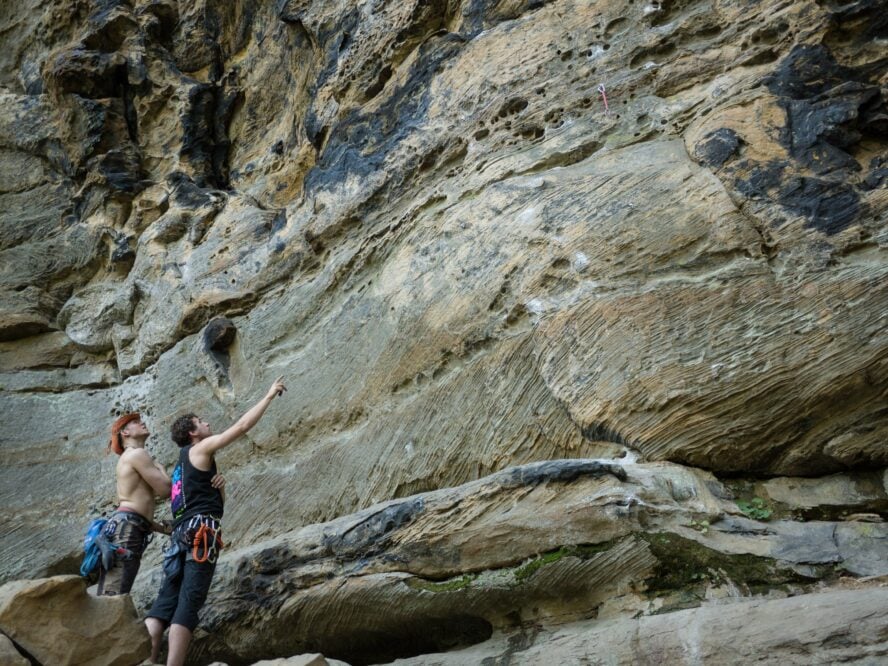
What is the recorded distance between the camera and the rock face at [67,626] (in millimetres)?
6211

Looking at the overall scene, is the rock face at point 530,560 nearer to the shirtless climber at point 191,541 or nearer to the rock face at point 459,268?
the rock face at point 459,268

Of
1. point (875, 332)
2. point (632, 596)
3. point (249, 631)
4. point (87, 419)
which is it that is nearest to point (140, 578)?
point (249, 631)

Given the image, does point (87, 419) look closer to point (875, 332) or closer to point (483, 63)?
point (483, 63)

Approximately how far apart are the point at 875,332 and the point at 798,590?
6.35ft

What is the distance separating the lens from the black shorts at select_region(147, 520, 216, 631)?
21.6ft

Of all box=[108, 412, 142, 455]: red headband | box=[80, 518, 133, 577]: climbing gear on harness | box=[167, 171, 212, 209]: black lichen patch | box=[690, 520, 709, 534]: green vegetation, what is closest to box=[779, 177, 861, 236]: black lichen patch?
box=[690, 520, 709, 534]: green vegetation

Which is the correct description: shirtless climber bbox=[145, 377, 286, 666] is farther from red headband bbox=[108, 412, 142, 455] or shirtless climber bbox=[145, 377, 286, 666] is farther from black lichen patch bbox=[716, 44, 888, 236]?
black lichen patch bbox=[716, 44, 888, 236]

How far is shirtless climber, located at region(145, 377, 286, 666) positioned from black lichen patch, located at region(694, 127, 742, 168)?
3.96 m

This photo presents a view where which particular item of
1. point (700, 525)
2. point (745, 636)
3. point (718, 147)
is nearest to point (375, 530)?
point (700, 525)

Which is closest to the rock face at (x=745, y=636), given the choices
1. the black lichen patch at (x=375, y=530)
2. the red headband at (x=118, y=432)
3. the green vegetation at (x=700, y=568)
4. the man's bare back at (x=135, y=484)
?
the green vegetation at (x=700, y=568)

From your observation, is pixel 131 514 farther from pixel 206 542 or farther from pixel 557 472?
pixel 557 472

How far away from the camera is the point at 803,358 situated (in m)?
6.48

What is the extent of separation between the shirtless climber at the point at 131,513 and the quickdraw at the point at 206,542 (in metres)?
0.38

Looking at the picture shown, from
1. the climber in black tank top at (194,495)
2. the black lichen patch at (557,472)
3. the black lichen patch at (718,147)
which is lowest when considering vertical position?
the climber in black tank top at (194,495)
